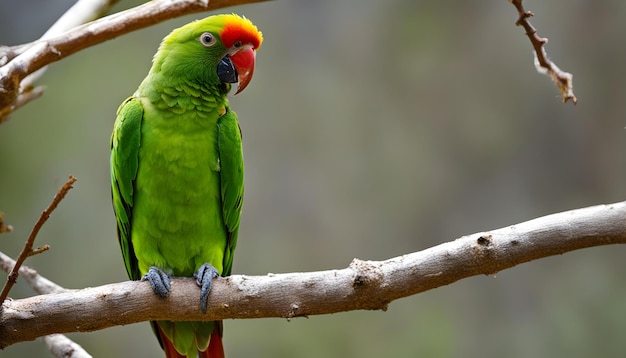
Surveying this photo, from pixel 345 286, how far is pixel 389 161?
2.46m

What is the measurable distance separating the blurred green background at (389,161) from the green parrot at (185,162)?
68.5 inches

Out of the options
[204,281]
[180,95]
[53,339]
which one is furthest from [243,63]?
[53,339]

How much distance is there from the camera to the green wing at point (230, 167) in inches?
74.9

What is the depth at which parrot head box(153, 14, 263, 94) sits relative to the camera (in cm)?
191

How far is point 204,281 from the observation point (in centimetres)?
158

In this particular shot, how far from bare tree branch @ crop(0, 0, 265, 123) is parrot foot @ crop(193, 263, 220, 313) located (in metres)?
0.66

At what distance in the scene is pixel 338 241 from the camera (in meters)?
3.75

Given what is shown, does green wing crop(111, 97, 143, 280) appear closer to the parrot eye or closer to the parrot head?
the parrot head

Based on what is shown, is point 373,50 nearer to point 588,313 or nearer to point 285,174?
point 285,174

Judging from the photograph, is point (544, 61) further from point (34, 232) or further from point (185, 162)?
point (34, 232)

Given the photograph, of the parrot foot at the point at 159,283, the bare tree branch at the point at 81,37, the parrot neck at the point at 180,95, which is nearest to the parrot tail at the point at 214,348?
the parrot foot at the point at 159,283

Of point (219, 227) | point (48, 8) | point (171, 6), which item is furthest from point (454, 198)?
point (48, 8)

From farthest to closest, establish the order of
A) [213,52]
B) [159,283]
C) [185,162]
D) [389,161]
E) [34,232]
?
[389,161]
[213,52]
[185,162]
[159,283]
[34,232]

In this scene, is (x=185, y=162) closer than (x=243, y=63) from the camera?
Yes
